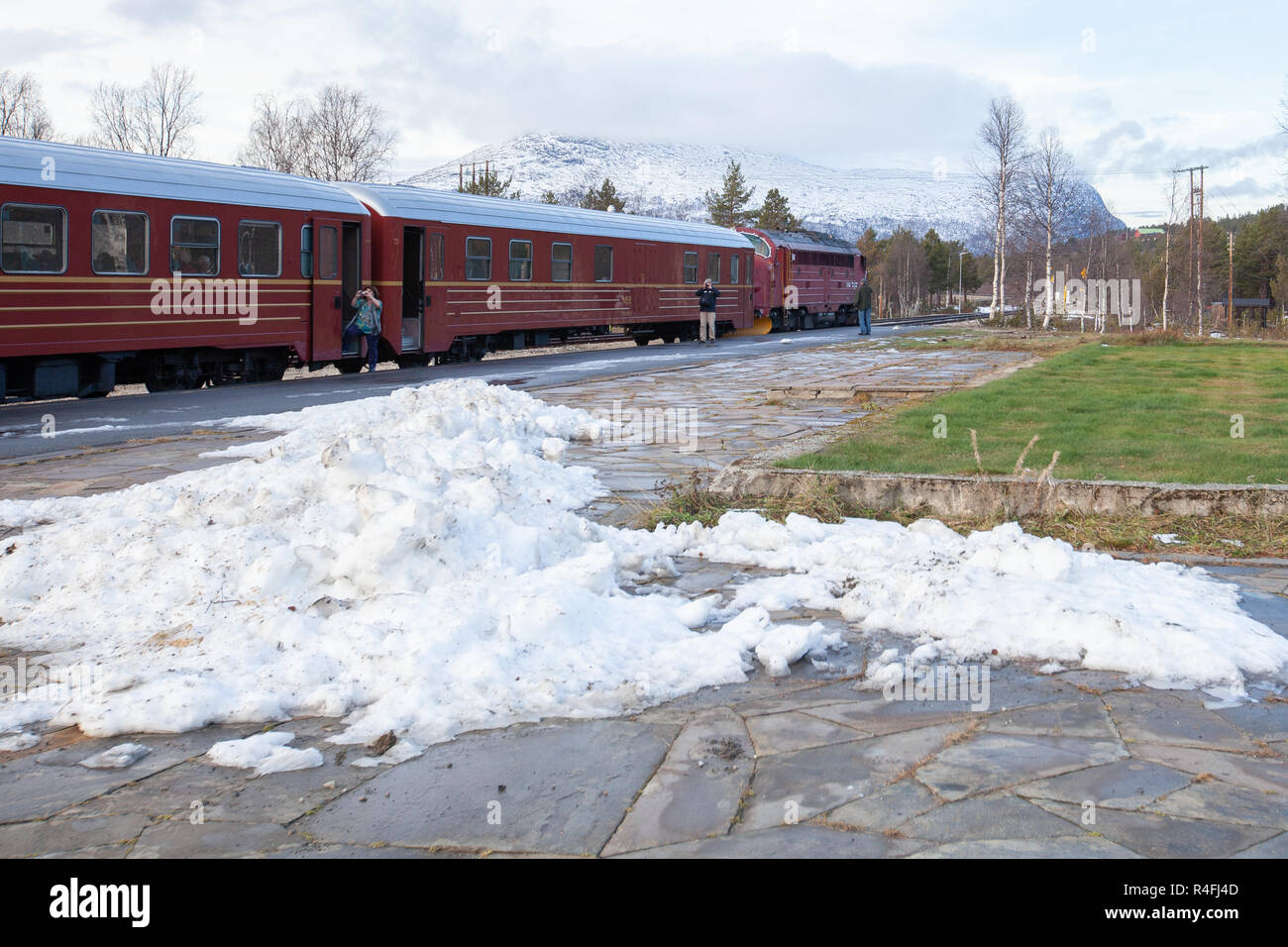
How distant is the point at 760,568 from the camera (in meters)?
5.86

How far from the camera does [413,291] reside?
22.5 m

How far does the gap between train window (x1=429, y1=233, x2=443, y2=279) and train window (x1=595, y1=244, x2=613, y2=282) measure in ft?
19.8

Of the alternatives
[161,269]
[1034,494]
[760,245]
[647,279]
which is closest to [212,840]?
[1034,494]

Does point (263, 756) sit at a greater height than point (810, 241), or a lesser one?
lesser

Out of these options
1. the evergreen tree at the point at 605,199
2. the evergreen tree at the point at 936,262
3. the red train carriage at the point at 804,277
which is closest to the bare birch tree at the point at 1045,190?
the red train carriage at the point at 804,277

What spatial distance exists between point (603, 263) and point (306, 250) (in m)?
9.90

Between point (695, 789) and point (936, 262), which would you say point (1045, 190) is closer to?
point (695, 789)

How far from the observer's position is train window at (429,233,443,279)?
2222 centimetres

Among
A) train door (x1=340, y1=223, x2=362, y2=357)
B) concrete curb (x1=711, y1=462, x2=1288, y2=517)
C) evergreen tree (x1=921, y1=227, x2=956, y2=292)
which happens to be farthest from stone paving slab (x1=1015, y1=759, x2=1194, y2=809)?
evergreen tree (x1=921, y1=227, x2=956, y2=292)

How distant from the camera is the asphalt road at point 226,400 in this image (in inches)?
469

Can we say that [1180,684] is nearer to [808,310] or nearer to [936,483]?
[936,483]

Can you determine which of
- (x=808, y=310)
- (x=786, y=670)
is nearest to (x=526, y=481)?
(x=786, y=670)

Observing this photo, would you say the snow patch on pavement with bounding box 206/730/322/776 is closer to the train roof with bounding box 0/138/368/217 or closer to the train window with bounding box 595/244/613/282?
the train roof with bounding box 0/138/368/217

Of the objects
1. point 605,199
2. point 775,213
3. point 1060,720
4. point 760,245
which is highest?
point 775,213
